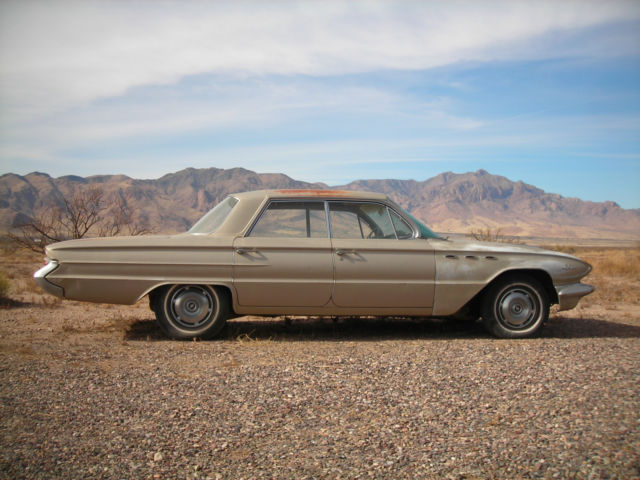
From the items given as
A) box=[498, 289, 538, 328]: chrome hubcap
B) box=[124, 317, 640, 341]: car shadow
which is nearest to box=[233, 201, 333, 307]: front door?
box=[124, 317, 640, 341]: car shadow

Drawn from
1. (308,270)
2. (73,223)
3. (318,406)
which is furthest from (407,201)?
(318,406)

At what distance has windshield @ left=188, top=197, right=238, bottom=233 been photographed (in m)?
6.18

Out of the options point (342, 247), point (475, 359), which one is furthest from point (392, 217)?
point (475, 359)

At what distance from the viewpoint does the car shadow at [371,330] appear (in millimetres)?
6211

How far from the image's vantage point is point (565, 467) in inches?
111

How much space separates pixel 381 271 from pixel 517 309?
1582 mm

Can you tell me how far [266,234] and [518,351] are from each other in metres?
2.76

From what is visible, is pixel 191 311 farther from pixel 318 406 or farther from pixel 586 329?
pixel 586 329

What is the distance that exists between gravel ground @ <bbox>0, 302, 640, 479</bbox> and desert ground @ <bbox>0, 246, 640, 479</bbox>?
0.04 feet

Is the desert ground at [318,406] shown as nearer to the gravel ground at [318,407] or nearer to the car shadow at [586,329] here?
the gravel ground at [318,407]

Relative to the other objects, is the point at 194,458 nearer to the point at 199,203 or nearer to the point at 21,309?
the point at 21,309

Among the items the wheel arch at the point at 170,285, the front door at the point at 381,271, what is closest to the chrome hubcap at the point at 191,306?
the wheel arch at the point at 170,285

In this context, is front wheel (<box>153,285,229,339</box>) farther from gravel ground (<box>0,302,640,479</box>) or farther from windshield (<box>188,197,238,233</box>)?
windshield (<box>188,197,238,233</box>)

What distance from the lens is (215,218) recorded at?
6.31 meters
